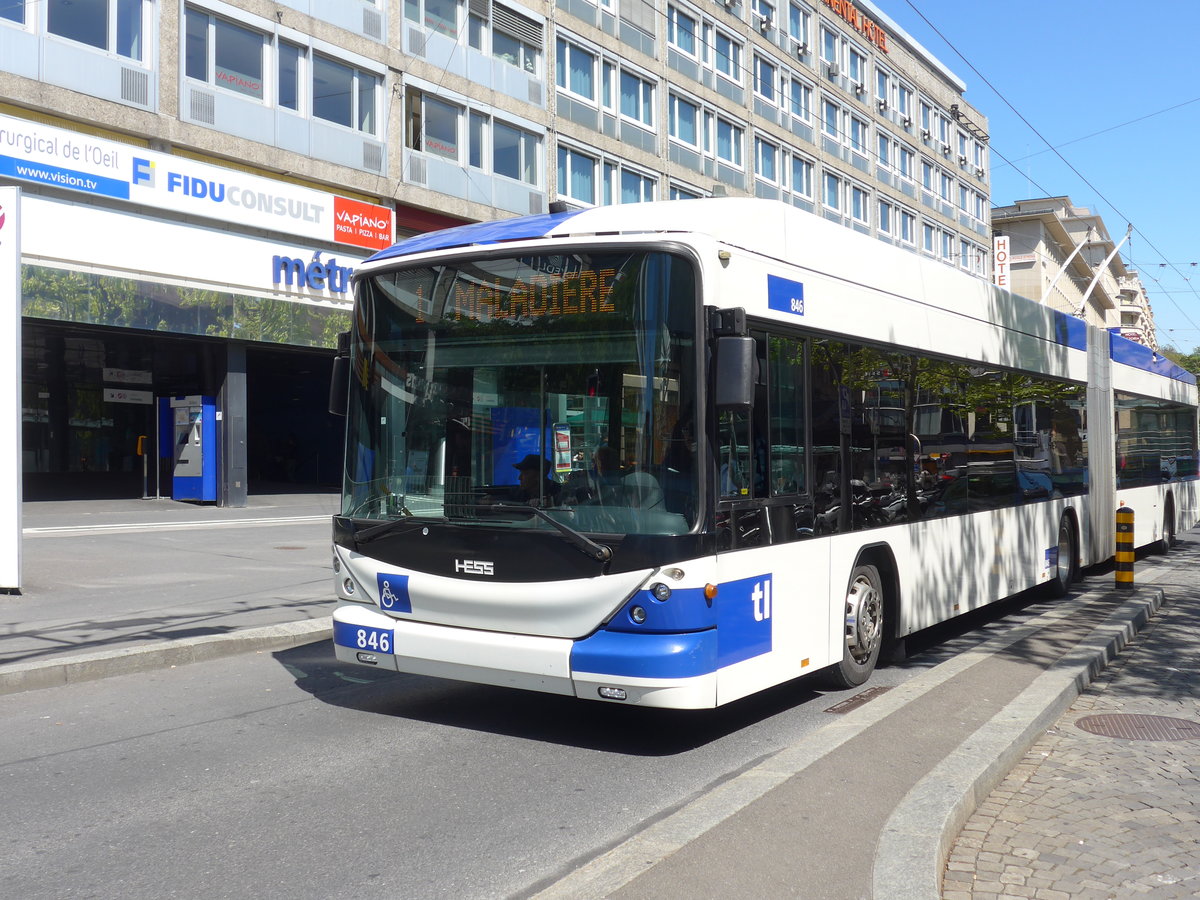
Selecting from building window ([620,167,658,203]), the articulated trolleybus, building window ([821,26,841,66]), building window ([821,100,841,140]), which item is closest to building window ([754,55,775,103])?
building window ([821,100,841,140])

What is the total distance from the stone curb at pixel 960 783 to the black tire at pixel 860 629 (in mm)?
1051

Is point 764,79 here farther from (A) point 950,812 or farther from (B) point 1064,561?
(A) point 950,812

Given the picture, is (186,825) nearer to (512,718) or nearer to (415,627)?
(415,627)

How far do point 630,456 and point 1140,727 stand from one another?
3.55m

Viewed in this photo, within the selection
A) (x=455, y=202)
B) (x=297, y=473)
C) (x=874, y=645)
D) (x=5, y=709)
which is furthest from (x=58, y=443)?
(x=874, y=645)

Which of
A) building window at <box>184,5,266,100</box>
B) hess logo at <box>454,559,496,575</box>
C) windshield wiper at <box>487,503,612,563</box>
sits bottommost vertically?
hess logo at <box>454,559,496,575</box>

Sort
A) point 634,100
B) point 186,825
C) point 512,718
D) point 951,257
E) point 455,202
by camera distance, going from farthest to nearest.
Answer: point 951,257 < point 634,100 < point 455,202 < point 512,718 < point 186,825

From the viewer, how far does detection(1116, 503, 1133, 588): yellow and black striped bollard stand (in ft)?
42.8

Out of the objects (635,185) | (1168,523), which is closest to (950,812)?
(1168,523)

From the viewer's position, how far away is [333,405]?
703 centimetres

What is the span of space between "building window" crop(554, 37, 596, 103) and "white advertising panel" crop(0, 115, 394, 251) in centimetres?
818

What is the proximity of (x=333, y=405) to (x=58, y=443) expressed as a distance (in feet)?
83.3

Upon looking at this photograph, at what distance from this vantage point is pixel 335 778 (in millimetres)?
5508

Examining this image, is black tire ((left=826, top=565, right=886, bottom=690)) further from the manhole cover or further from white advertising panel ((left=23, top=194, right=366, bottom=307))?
white advertising panel ((left=23, top=194, right=366, bottom=307))
